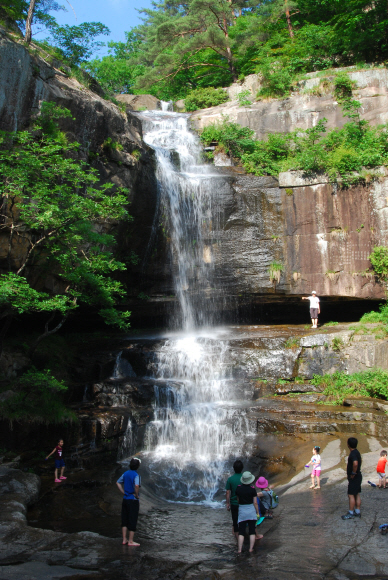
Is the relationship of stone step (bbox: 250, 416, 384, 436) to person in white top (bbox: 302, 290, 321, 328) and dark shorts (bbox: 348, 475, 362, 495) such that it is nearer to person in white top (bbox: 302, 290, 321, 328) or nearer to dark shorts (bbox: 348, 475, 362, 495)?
dark shorts (bbox: 348, 475, 362, 495)

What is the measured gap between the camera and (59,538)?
→ 239 inches

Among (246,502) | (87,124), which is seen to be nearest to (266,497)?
(246,502)

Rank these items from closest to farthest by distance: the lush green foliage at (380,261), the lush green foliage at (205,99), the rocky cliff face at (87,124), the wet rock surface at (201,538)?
the wet rock surface at (201,538) → the rocky cliff face at (87,124) → the lush green foliage at (380,261) → the lush green foliage at (205,99)

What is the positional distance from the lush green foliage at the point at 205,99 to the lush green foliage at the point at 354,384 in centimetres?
1970

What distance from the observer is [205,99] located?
26.6m

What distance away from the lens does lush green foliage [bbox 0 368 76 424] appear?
1025 centimetres

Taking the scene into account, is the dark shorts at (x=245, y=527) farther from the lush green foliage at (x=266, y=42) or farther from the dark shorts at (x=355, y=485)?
the lush green foliage at (x=266, y=42)

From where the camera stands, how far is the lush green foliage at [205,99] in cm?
2634

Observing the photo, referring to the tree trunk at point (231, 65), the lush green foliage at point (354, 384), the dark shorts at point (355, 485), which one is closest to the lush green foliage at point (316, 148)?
the lush green foliage at point (354, 384)

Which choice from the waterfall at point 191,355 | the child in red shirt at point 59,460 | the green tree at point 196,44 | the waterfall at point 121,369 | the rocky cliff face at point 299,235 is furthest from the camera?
the green tree at point 196,44

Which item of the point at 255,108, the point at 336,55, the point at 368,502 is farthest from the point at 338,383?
the point at 336,55

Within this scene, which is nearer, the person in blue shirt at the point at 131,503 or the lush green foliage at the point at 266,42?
the person in blue shirt at the point at 131,503

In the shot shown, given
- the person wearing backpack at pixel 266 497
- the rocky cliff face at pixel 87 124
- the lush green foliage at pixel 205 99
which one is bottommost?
the person wearing backpack at pixel 266 497

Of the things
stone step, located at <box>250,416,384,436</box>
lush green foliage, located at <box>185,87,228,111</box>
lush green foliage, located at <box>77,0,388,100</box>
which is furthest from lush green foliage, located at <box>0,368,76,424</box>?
lush green foliage, located at <box>185,87,228,111</box>
